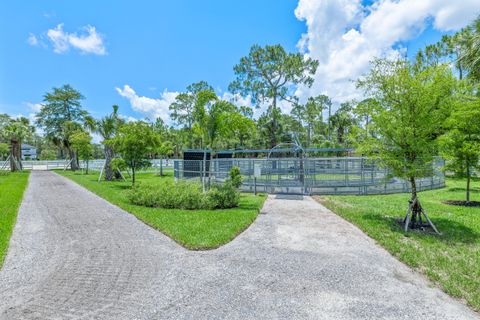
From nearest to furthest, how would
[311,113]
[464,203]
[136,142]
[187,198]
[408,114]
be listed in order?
[408,114]
[187,198]
[464,203]
[136,142]
[311,113]

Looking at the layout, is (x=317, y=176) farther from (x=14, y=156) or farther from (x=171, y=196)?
(x=14, y=156)

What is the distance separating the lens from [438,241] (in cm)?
560

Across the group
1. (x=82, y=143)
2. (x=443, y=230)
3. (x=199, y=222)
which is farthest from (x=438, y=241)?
(x=82, y=143)

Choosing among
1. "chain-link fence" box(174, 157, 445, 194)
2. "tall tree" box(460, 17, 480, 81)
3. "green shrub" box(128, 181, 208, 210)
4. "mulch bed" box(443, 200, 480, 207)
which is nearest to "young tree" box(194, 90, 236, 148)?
"chain-link fence" box(174, 157, 445, 194)

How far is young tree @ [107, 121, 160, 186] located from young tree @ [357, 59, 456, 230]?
11.9 meters

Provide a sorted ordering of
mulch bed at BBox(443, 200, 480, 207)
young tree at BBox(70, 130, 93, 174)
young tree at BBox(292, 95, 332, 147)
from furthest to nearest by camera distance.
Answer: young tree at BBox(292, 95, 332, 147), young tree at BBox(70, 130, 93, 174), mulch bed at BBox(443, 200, 480, 207)

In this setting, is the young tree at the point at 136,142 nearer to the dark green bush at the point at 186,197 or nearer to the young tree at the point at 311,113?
the dark green bush at the point at 186,197

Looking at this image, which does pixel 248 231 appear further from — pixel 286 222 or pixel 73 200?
pixel 73 200

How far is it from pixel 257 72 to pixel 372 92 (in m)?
28.0

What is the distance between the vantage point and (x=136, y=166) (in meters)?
15.9

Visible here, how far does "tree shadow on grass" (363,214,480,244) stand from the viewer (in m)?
5.78

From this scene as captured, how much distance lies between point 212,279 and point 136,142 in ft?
41.6

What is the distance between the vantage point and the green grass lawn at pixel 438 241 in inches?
152

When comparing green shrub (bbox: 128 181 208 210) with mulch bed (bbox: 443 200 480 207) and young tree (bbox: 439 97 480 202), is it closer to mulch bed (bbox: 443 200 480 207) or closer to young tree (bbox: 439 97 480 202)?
young tree (bbox: 439 97 480 202)
